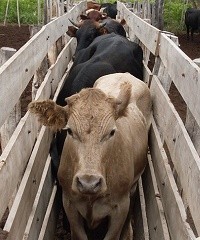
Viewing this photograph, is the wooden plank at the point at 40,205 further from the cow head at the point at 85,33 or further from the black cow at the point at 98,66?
the cow head at the point at 85,33

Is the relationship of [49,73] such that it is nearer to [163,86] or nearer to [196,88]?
[163,86]

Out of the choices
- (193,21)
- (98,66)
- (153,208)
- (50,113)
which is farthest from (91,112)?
(193,21)

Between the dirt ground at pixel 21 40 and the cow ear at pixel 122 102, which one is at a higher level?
the cow ear at pixel 122 102

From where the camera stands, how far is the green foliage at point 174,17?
77.1 feet

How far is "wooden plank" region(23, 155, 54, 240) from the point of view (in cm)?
354

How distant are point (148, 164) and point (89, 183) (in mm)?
2100

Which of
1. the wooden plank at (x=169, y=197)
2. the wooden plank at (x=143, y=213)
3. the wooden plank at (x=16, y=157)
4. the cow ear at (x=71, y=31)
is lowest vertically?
the wooden plank at (x=143, y=213)

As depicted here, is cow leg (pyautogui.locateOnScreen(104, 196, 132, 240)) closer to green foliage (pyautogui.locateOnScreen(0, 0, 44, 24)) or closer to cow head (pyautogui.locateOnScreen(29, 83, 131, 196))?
cow head (pyautogui.locateOnScreen(29, 83, 131, 196))

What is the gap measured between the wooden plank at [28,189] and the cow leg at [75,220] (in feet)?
0.95

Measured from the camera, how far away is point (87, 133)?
3.51 metres

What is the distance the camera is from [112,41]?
7.10 m

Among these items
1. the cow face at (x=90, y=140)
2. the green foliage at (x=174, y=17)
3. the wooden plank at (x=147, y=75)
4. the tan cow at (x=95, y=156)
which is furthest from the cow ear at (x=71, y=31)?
the green foliage at (x=174, y=17)

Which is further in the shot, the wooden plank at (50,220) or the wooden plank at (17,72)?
the wooden plank at (50,220)

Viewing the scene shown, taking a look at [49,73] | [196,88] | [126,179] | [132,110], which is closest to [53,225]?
[126,179]
